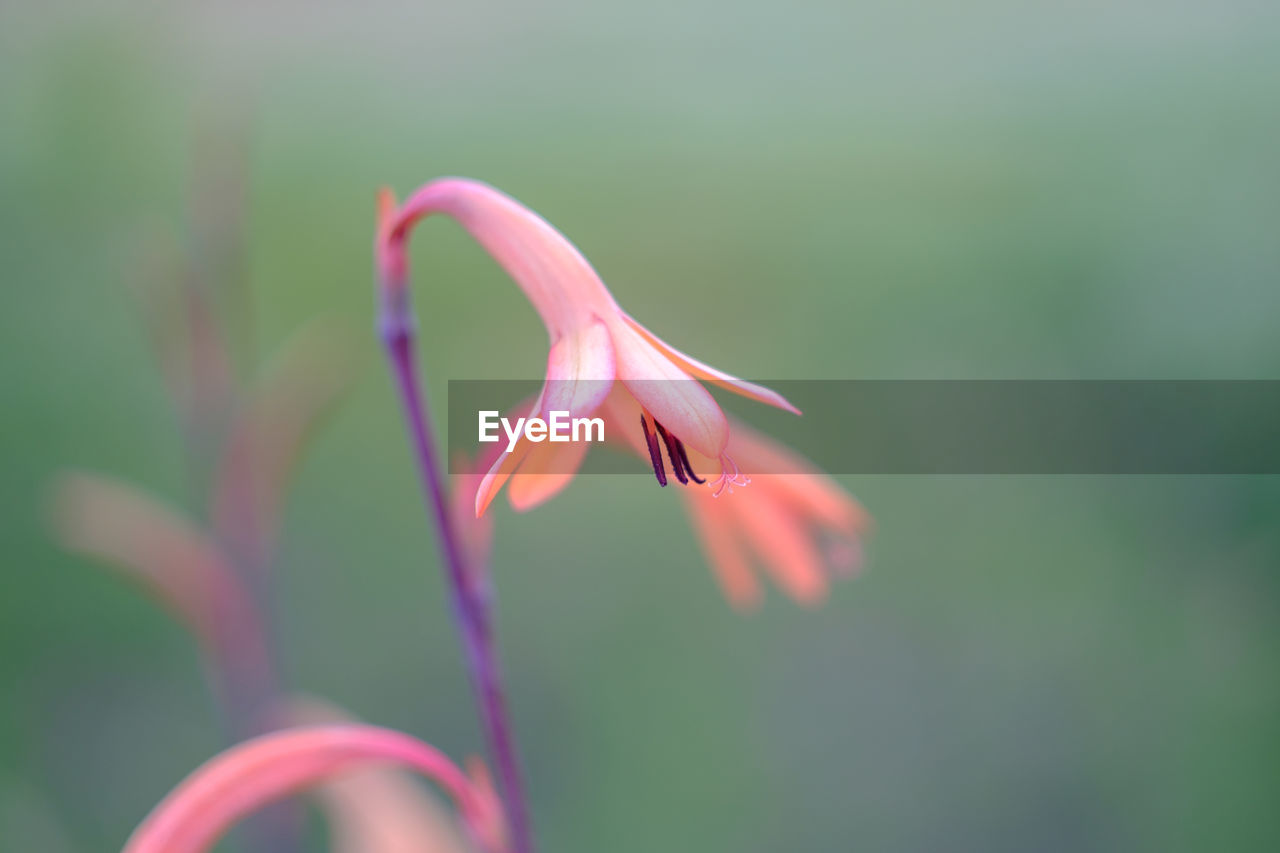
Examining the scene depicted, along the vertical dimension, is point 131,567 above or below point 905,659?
above

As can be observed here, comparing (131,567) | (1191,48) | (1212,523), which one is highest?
(1191,48)

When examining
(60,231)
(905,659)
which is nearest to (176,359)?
(905,659)

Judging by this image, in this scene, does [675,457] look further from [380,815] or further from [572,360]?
[380,815]

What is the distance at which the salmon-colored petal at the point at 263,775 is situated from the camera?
41 cm

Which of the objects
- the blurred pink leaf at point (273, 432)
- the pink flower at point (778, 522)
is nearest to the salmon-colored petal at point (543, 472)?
the pink flower at point (778, 522)

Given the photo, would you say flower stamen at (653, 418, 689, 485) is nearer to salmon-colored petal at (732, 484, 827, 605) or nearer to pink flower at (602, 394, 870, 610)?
pink flower at (602, 394, 870, 610)

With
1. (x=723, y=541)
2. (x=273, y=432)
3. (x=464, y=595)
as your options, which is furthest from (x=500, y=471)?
(x=273, y=432)

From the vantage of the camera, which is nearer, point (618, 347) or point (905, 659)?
point (618, 347)

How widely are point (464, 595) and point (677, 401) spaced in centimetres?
19

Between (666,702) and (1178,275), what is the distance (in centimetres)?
126

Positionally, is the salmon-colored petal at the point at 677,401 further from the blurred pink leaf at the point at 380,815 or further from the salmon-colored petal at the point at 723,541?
the blurred pink leaf at the point at 380,815

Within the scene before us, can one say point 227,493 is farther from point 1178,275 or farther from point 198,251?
point 1178,275

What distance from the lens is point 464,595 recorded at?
46cm

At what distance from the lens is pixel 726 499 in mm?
539
